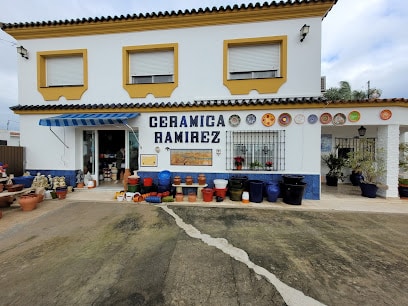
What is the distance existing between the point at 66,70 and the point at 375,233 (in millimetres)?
12634

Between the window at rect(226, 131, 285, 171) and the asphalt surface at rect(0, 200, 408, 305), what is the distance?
2299 millimetres

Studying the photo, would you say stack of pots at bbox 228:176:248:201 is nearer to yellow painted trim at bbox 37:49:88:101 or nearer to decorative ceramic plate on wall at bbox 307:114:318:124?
decorative ceramic plate on wall at bbox 307:114:318:124

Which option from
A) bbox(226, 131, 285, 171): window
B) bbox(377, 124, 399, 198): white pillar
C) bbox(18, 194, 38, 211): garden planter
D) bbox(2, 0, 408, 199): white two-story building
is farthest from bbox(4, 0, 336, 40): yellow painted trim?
bbox(18, 194, 38, 211): garden planter

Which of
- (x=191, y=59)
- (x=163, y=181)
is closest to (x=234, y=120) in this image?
(x=191, y=59)

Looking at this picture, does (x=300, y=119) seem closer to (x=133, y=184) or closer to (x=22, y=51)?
(x=133, y=184)

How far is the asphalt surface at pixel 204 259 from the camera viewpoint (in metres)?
2.51

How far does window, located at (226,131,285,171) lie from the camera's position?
23.5 feet

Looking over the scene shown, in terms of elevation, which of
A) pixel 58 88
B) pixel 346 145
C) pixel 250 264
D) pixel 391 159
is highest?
pixel 58 88

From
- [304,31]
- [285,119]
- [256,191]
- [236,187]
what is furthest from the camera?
[285,119]

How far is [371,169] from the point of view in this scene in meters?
6.95

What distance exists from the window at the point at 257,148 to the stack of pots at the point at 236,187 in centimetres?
78

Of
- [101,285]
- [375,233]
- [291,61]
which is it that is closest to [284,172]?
[375,233]

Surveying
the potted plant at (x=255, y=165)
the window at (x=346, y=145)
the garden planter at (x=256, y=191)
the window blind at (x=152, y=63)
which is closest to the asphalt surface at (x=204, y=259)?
the garden planter at (x=256, y=191)

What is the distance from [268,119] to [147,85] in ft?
17.2
